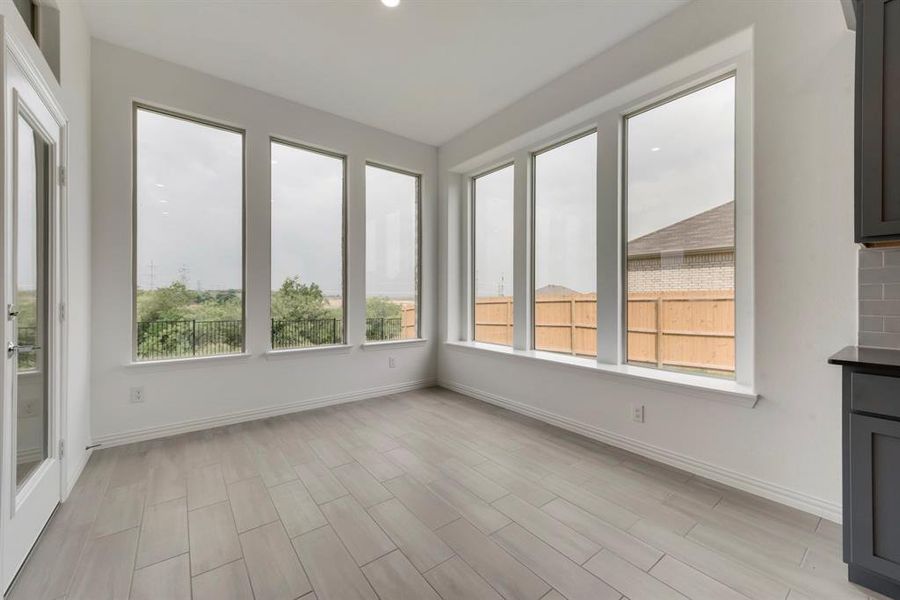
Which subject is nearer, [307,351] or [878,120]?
[878,120]

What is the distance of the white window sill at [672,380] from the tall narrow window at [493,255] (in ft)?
2.50

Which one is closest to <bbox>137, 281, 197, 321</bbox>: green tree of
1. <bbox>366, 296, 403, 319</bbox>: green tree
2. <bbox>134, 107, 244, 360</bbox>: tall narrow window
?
<bbox>134, 107, 244, 360</bbox>: tall narrow window

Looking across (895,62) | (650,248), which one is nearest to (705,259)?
(650,248)

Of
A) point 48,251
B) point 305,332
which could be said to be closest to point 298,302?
point 305,332

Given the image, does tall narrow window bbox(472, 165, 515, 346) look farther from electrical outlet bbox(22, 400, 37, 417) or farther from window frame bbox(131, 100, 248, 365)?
electrical outlet bbox(22, 400, 37, 417)

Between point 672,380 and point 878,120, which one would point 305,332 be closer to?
point 672,380

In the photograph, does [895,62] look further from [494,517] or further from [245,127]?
[245,127]

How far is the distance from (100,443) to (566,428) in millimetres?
3574

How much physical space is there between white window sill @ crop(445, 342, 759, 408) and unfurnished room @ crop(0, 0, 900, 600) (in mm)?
28

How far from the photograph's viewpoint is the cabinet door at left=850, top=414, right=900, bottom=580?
1395mm

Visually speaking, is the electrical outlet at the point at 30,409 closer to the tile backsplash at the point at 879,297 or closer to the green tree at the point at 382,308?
the green tree at the point at 382,308

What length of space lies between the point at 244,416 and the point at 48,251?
1942mm

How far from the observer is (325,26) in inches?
104

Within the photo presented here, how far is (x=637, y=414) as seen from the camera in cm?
271
